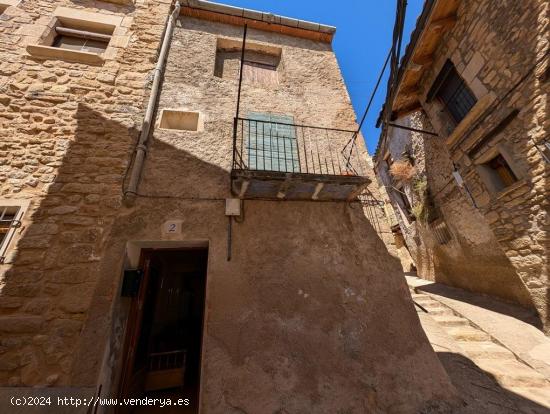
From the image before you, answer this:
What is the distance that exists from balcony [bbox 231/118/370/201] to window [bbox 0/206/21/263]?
9.77 feet

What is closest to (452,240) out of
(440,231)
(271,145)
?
(440,231)

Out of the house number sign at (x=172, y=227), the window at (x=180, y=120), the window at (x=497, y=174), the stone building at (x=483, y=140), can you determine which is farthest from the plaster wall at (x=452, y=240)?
the house number sign at (x=172, y=227)

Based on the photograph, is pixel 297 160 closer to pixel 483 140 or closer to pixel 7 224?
pixel 7 224

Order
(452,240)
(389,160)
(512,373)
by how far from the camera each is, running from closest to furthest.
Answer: (512,373), (452,240), (389,160)

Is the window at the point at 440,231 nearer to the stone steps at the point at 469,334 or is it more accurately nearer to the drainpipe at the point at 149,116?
the stone steps at the point at 469,334

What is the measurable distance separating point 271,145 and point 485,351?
5711mm

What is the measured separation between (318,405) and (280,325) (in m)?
0.96

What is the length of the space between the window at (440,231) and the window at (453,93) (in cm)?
378

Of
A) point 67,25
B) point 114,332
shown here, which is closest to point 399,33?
point 114,332

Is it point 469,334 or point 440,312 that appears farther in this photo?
point 440,312

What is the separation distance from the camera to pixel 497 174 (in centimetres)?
581

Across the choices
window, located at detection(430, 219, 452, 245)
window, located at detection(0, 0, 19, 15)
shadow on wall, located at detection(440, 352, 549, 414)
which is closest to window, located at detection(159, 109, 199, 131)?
window, located at detection(0, 0, 19, 15)

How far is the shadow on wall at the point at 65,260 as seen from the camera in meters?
2.51

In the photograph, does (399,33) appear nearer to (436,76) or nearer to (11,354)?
(11,354)
